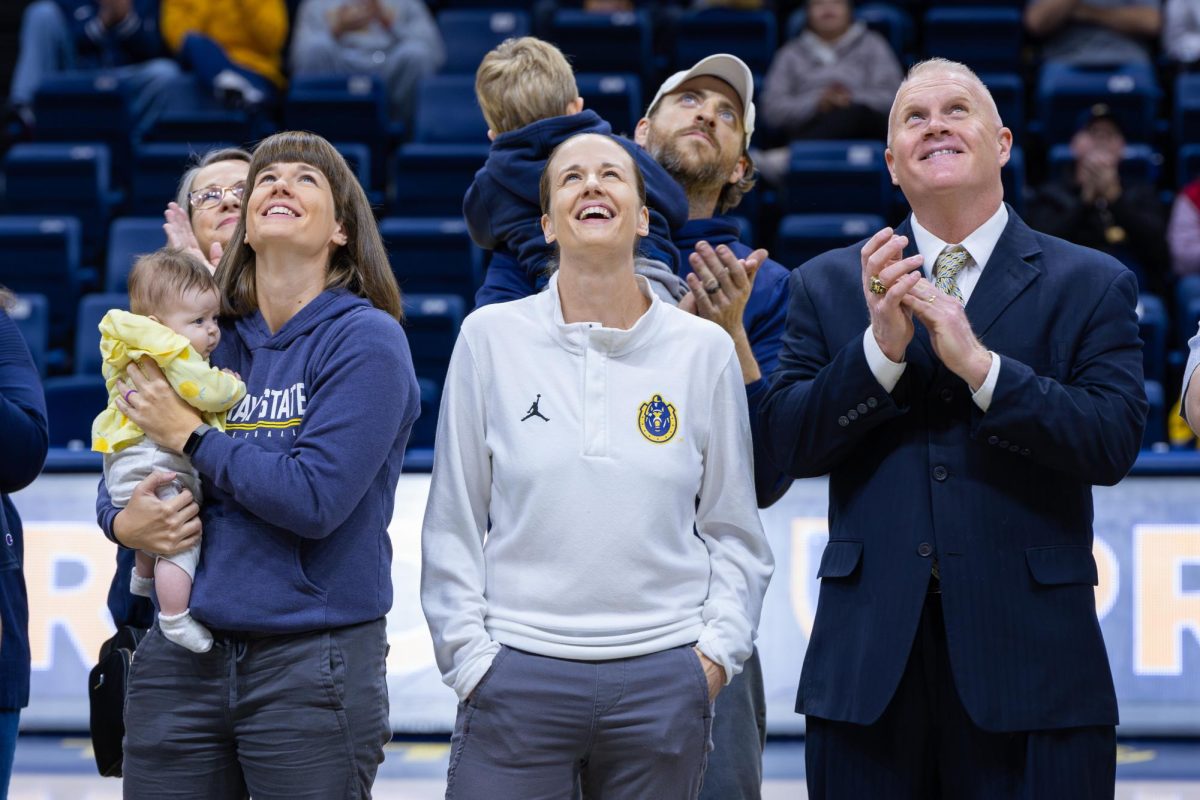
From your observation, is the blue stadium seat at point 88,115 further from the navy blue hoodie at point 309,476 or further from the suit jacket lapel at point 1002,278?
the suit jacket lapel at point 1002,278

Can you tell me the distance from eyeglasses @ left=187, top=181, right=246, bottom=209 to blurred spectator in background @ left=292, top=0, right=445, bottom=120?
597 centimetres

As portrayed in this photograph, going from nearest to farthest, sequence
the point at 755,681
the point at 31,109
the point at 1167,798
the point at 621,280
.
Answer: the point at 621,280 < the point at 755,681 < the point at 1167,798 < the point at 31,109

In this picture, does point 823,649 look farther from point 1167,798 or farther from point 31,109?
point 31,109

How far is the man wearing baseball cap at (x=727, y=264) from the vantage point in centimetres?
339

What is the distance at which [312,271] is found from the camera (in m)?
3.17

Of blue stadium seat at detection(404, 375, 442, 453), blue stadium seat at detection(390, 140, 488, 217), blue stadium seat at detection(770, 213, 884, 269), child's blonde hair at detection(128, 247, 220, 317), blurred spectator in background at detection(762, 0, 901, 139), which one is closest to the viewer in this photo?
child's blonde hair at detection(128, 247, 220, 317)

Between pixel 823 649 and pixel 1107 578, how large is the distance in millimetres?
2781

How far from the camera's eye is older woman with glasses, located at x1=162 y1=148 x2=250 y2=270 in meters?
3.80

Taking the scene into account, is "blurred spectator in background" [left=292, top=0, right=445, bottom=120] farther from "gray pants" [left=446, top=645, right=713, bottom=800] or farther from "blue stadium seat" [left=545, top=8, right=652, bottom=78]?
"gray pants" [left=446, top=645, right=713, bottom=800]

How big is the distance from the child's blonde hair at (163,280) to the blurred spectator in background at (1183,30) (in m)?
7.40

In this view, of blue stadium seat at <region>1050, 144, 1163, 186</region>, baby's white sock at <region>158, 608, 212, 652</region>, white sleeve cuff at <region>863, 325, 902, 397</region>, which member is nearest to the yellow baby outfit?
baby's white sock at <region>158, 608, 212, 652</region>

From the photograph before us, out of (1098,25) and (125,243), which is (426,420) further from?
(1098,25)

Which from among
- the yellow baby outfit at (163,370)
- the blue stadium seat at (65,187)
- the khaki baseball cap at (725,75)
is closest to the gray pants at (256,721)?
the yellow baby outfit at (163,370)

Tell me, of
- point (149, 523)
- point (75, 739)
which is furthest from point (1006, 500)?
point (75, 739)
